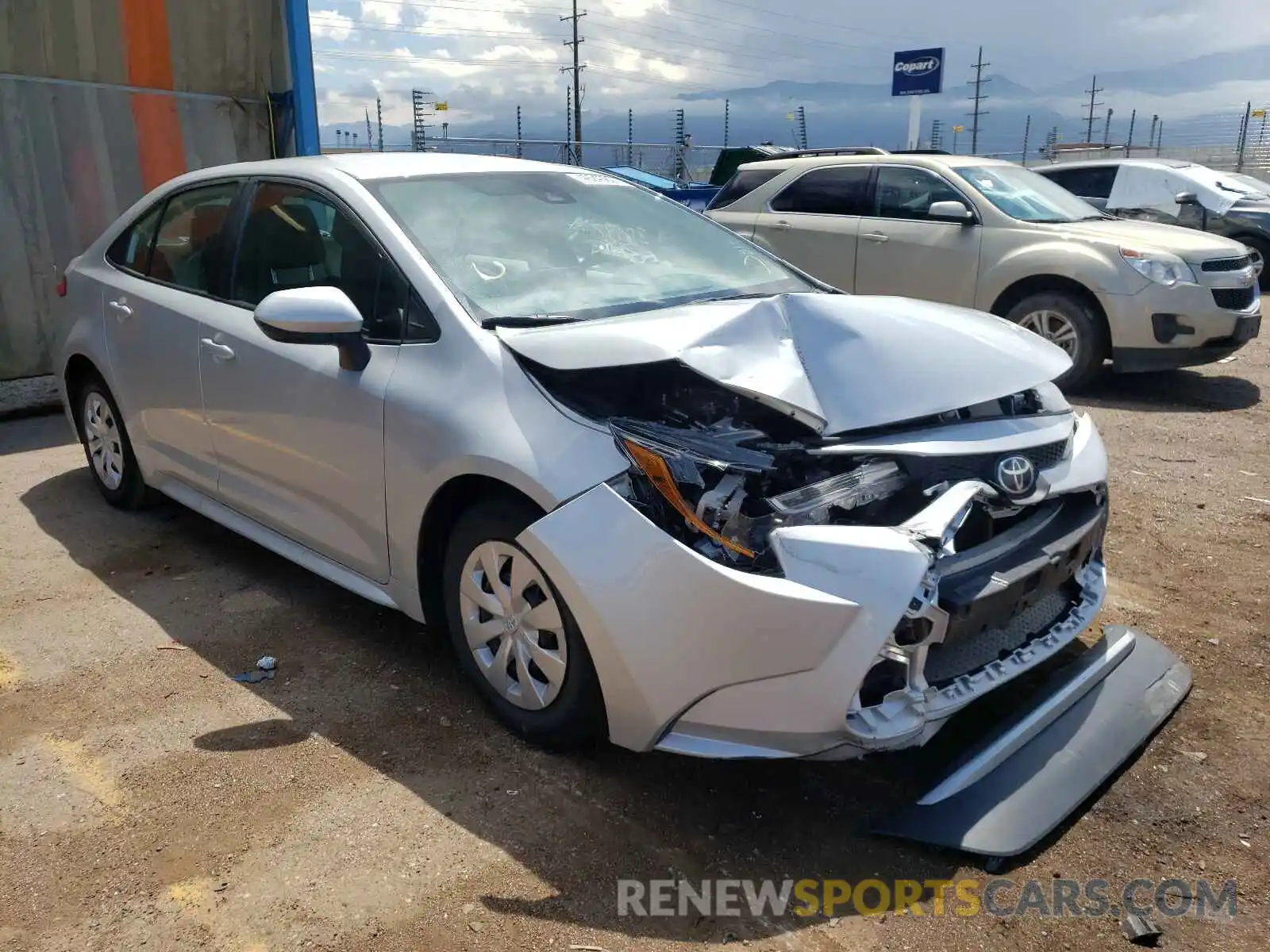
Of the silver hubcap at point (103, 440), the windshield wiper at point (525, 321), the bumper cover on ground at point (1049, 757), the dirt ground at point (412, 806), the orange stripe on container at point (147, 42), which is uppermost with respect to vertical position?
the orange stripe on container at point (147, 42)

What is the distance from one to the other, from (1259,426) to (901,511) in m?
5.20

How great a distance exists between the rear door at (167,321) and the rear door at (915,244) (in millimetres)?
5443

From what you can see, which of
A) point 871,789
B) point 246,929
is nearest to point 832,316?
point 871,789

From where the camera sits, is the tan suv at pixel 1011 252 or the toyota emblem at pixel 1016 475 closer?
the toyota emblem at pixel 1016 475

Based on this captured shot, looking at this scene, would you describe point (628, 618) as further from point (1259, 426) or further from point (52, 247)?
point (52, 247)

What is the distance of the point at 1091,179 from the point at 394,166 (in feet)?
37.0

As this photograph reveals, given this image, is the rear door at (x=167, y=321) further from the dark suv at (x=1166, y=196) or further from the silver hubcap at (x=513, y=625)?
the dark suv at (x=1166, y=196)

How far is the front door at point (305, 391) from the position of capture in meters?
3.26

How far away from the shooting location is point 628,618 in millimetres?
2514

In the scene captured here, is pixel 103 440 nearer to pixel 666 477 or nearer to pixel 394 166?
pixel 394 166

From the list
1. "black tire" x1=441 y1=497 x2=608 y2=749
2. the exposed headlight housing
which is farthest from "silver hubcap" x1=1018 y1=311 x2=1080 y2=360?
"black tire" x1=441 y1=497 x2=608 y2=749

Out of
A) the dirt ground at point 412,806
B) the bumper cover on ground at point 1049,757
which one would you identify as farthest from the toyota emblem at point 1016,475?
the dirt ground at point 412,806

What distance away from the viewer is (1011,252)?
7.64 metres
